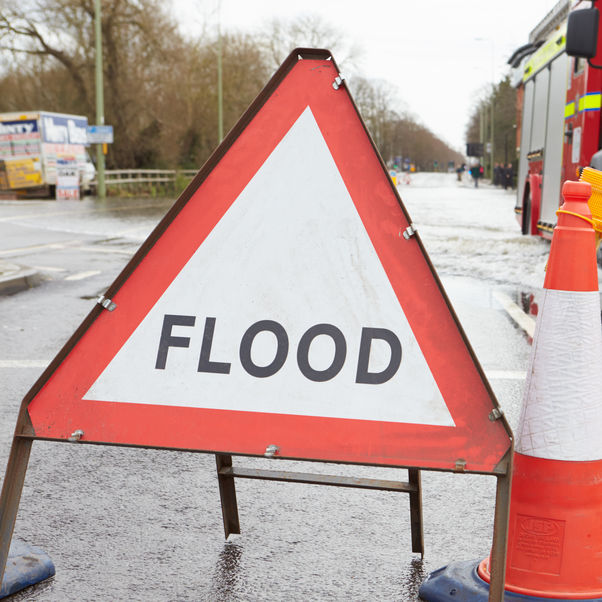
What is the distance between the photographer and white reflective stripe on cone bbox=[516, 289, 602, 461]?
2.60 metres

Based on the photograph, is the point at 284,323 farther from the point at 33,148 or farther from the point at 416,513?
the point at 33,148

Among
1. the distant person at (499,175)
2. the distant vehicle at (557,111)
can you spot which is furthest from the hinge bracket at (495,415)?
the distant person at (499,175)

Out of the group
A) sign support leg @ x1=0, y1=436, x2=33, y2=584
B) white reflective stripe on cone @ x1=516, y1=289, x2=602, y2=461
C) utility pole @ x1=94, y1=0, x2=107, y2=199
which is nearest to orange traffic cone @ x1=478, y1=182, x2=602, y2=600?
white reflective stripe on cone @ x1=516, y1=289, x2=602, y2=461

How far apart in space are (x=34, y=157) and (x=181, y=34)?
1368 centimetres

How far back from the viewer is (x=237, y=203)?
259 centimetres

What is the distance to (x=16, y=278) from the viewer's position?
10.9 m

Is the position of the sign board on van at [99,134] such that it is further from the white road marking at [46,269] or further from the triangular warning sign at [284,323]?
the triangular warning sign at [284,323]

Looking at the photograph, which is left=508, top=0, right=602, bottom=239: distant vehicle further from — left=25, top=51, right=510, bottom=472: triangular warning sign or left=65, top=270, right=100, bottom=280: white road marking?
left=65, top=270, right=100, bottom=280: white road marking

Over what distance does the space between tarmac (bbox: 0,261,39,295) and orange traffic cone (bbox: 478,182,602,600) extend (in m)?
8.50

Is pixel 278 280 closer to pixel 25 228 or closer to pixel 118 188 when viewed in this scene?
pixel 25 228

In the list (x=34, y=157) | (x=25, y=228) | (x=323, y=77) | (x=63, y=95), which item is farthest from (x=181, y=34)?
(x=323, y=77)

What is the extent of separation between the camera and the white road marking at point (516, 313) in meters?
8.02

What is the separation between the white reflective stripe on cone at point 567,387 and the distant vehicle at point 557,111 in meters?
5.65

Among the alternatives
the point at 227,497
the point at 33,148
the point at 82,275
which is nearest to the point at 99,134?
the point at 33,148
